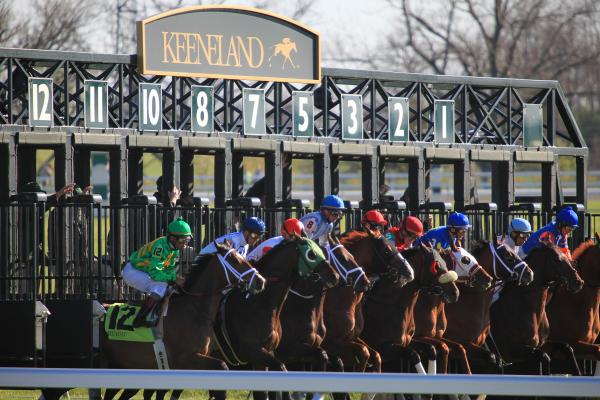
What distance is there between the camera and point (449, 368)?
11.1 metres

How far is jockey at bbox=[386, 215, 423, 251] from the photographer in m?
10.9

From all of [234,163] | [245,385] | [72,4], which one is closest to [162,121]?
[234,163]

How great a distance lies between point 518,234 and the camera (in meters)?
11.8

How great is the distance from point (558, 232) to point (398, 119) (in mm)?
5116

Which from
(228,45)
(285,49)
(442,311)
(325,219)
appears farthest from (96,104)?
(442,311)

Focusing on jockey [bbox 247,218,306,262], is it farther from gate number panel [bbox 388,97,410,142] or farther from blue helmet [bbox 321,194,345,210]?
gate number panel [bbox 388,97,410,142]

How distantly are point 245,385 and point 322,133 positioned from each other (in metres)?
11.6

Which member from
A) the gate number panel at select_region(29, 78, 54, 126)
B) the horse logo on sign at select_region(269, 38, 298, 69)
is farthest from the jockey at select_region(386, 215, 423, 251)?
the horse logo on sign at select_region(269, 38, 298, 69)

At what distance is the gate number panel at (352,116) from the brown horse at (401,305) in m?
5.79

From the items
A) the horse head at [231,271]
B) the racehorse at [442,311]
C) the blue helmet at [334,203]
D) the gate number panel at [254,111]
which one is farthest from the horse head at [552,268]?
the gate number panel at [254,111]

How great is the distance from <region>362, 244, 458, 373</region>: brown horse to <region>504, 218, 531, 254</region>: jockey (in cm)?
166

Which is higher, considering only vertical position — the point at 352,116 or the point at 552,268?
the point at 352,116

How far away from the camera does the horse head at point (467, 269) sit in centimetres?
1035

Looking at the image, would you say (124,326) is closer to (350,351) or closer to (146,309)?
(146,309)
